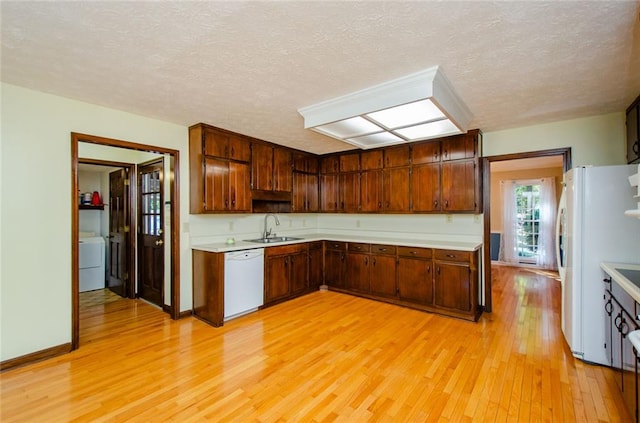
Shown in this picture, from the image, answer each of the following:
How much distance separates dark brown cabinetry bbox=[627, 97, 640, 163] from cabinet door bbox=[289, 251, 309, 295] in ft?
12.6

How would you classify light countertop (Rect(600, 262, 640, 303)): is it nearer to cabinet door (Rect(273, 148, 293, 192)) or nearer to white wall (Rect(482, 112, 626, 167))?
white wall (Rect(482, 112, 626, 167))

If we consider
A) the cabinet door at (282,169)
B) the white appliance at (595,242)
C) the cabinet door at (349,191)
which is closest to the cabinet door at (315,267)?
the cabinet door at (349,191)

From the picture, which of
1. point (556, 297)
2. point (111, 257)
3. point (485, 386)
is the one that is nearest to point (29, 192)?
point (111, 257)

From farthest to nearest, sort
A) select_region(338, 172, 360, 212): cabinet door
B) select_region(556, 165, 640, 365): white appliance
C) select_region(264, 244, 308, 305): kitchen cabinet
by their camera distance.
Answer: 1. select_region(338, 172, 360, 212): cabinet door
2. select_region(264, 244, 308, 305): kitchen cabinet
3. select_region(556, 165, 640, 365): white appliance

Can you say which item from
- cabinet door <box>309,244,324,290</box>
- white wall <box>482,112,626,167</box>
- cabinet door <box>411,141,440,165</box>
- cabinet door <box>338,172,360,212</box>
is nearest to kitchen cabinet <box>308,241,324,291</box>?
cabinet door <box>309,244,324,290</box>

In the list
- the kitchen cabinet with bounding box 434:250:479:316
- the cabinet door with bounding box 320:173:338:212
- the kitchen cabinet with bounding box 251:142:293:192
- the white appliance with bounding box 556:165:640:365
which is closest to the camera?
the white appliance with bounding box 556:165:640:365

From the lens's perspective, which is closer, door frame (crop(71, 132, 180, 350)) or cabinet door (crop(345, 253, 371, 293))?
door frame (crop(71, 132, 180, 350))

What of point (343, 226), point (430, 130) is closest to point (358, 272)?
point (343, 226)

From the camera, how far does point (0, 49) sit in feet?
6.41

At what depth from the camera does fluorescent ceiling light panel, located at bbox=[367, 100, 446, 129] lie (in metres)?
2.50

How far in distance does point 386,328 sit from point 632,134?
10.1ft

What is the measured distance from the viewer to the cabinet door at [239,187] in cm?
399

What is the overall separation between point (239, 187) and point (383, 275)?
94.1 inches

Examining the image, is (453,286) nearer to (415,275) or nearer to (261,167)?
(415,275)
